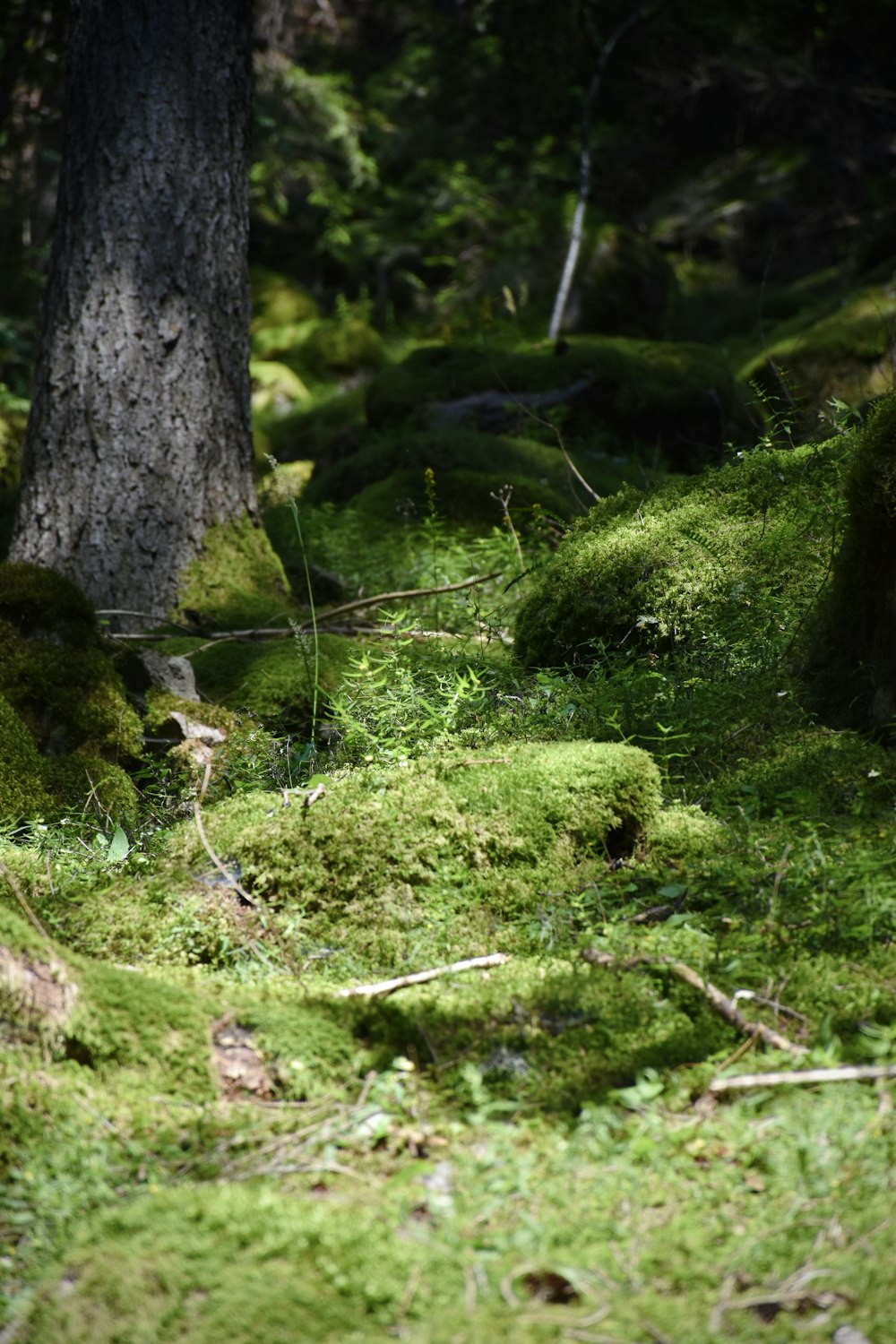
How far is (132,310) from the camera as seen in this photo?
614cm

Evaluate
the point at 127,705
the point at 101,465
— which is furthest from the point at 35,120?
the point at 127,705

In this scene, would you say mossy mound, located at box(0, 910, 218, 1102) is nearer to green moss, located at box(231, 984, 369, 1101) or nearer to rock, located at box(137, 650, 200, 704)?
green moss, located at box(231, 984, 369, 1101)

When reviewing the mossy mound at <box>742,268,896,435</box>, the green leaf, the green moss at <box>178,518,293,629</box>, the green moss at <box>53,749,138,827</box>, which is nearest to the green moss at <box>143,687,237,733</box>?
the green moss at <box>53,749,138,827</box>

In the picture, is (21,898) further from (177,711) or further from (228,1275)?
(177,711)

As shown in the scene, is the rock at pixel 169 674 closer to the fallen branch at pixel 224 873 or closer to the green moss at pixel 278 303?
the fallen branch at pixel 224 873

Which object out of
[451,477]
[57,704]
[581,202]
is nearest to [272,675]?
[57,704]

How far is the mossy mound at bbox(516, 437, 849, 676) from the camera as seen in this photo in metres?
4.55

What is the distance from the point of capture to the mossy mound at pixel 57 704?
4.15m

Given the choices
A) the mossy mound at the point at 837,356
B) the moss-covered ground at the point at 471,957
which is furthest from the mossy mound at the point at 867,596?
the mossy mound at the point at 837,356

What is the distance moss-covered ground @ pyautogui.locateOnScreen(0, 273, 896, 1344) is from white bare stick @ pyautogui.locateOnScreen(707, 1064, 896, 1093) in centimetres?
2

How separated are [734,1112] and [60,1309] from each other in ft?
4.44

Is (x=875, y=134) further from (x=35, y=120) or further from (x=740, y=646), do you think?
(x=740, y=646)

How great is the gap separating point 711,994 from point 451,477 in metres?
5.67

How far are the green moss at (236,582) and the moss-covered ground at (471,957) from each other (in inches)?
3.3
